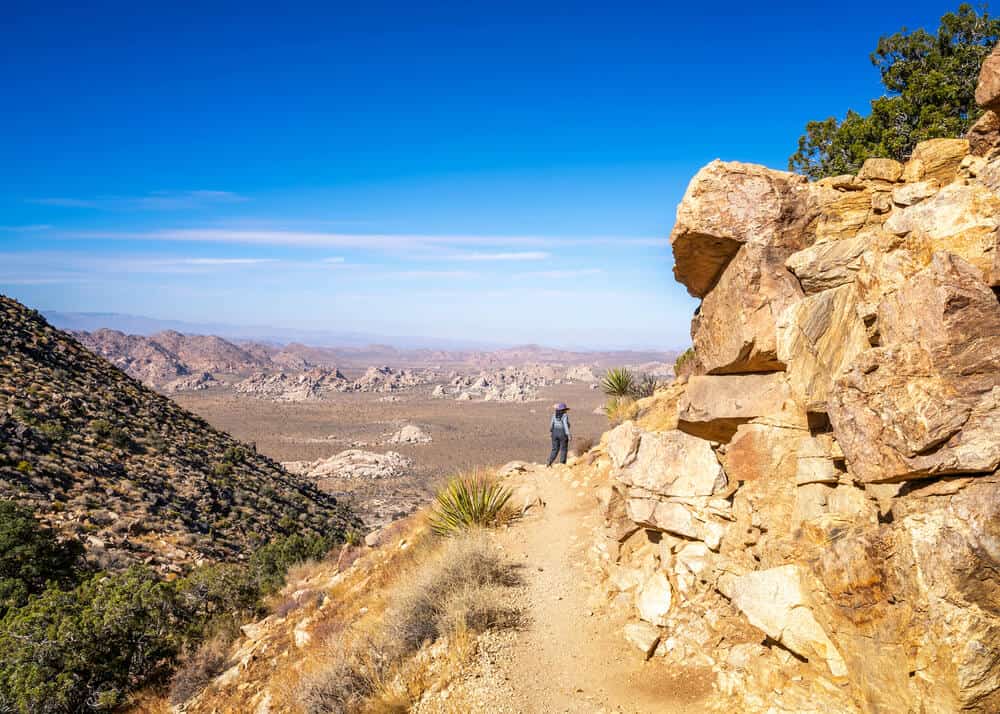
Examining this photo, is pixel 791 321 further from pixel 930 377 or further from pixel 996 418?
pixel 996 418

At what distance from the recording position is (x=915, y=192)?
627cm

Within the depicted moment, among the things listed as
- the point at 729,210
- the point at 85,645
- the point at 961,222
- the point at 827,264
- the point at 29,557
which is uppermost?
the point at 729,210

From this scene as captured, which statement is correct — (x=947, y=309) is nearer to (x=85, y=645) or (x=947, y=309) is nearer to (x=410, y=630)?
(x=410, y=630)

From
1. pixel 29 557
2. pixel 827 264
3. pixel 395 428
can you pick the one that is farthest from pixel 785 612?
pixel 395 428

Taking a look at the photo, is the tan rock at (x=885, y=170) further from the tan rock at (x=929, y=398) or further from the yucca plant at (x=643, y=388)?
the yucca plant at (x=643, y=388)

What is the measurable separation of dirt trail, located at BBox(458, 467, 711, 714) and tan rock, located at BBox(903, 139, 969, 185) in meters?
6.47

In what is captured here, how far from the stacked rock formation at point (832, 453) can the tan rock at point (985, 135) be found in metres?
0.08

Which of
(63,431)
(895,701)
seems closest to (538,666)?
(895,701)

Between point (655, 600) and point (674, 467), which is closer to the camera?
point (655, 600)

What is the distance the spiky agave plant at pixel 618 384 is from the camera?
57.6 feet

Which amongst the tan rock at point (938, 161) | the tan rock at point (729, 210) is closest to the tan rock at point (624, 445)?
the tan rock at point (729, 210)

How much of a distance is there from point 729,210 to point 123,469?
23.7 meters

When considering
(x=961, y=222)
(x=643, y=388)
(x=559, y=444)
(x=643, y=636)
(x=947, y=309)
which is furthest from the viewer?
(x=643, y=388)

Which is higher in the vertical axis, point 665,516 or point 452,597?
point 665,516
